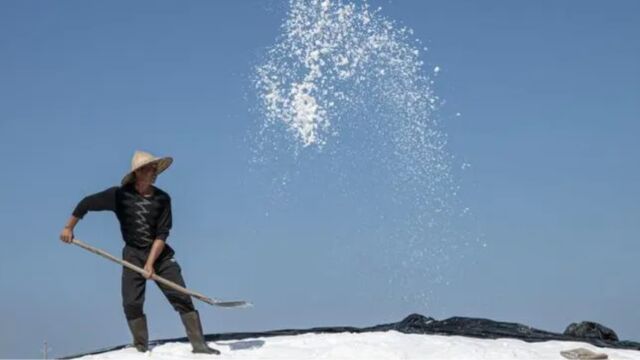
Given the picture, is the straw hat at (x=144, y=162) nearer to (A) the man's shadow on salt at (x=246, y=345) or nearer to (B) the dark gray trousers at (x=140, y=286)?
(B) the dark gray trousers at (x=140, y=286)

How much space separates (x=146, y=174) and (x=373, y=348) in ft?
9.38

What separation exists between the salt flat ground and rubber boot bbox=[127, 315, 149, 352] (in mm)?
81

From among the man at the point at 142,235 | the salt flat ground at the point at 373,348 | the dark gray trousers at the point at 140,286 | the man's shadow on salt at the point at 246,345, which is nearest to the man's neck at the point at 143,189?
the man at the point at 142,235

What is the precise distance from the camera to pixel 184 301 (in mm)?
9570

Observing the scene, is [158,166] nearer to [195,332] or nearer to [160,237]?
[160,237]

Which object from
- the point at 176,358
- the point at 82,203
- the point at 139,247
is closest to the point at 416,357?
the point at 176,358

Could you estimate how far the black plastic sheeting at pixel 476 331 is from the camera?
11.0 m

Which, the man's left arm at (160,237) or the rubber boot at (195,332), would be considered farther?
the rubber boot at (195,332)

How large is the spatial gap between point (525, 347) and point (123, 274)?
169 inches

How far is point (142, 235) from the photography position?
9555 mm

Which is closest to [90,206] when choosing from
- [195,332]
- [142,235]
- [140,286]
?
[142,235]

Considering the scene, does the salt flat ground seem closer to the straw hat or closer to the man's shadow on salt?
the man's shadow on salt

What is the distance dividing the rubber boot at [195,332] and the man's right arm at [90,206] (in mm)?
1335

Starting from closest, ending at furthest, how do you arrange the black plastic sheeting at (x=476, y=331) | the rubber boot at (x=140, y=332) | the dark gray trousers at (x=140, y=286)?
the dark gray trousers at (x=140, y=286) → the rubber boot at (x=140, y=332) → the black plastic sheeting at (x=476, y=331)
